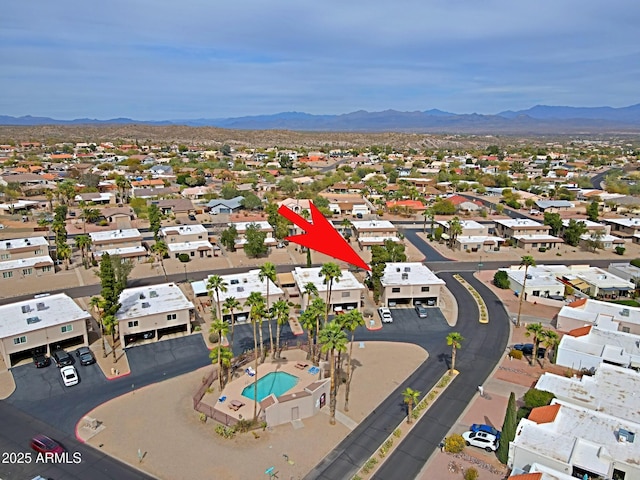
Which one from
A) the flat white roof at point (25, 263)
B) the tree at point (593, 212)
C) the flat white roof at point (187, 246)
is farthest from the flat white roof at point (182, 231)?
the tree at point (593, 212)

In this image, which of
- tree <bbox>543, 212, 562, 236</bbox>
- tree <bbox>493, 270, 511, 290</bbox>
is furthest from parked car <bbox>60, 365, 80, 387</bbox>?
tree <bbox>543, 212, 562, 236</bbox>

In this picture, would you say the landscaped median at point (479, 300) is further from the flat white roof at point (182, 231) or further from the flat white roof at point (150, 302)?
the flat white roof at point (182, 231)

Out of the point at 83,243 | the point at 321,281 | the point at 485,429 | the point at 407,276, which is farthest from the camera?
the point at 83,243

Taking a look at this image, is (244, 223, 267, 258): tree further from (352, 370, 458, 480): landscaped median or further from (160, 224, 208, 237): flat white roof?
(352, 370, 458, 480): landscaped median

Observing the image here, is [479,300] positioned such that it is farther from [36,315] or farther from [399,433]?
[36,315]

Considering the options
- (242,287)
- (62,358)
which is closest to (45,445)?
(62,358)
